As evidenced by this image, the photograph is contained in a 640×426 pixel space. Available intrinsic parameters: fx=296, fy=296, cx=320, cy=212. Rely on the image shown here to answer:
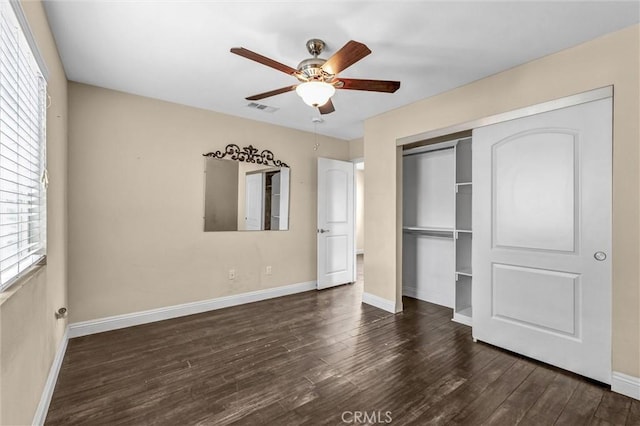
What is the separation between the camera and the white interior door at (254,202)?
413 centimetres

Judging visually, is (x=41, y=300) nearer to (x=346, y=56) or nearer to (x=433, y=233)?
(x=346, y=56)

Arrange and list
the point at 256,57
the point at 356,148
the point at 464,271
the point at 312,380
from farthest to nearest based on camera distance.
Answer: the point at 356,148 → the point at 464,271 → the point at 312,380 → the point at 256,57

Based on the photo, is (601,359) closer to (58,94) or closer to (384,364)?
(384,364)

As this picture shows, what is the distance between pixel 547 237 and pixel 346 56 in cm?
223

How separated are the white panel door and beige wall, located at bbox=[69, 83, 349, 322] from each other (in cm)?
282

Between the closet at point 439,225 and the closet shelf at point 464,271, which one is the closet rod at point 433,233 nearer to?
the closet at point 439,225

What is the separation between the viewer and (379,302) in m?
3.91

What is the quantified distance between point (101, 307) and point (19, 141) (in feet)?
7.26

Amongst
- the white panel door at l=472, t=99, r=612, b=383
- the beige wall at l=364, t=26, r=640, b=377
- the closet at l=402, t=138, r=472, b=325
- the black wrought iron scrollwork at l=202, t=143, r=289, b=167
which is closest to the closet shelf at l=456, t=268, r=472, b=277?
the closet at l=402, t=138, r=472, b=325

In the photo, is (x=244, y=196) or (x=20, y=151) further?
(x=244, y=196)

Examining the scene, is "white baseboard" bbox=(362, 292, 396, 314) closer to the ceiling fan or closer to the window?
the ceiling fan

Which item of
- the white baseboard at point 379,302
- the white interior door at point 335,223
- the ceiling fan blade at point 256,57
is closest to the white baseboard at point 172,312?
the white interior door at point 335,223

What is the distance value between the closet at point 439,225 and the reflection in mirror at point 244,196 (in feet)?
6.25

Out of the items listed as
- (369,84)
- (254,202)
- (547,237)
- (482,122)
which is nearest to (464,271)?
(547,237)
